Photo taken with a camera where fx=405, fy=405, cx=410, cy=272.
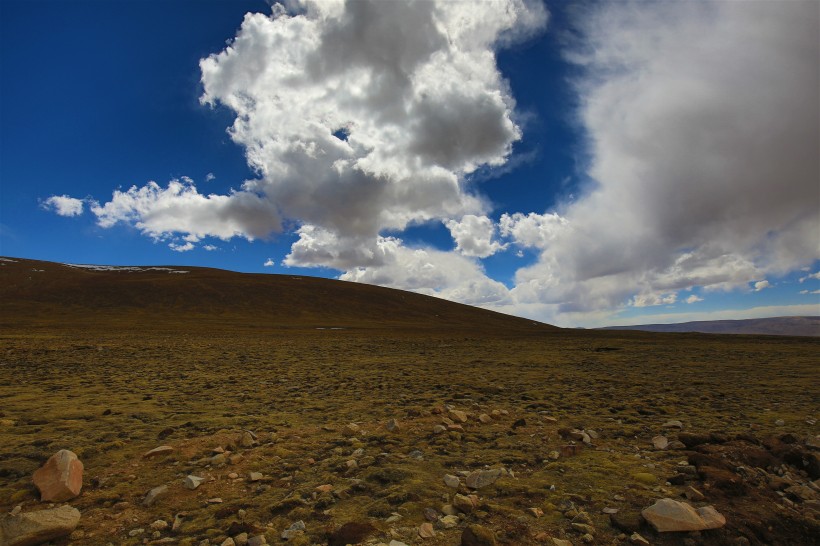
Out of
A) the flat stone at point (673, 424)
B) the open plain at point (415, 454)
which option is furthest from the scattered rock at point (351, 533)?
the flat stone at point (673, 424)

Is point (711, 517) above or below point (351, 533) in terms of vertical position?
above

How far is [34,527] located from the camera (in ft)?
13.5

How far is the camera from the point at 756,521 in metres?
4.32

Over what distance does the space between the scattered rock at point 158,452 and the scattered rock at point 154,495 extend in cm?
164

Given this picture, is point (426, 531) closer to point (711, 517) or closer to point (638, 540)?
point (638, 540)

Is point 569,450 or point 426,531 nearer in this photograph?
point 426,531

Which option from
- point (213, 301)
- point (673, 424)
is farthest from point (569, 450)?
point (213, 301)

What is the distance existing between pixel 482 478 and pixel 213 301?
141 meters

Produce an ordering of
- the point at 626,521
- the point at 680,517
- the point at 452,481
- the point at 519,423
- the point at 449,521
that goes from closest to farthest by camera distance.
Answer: the point at 680,517
the point at 626,521
the point at 449,521
the point at 452,481
the point at 519,423

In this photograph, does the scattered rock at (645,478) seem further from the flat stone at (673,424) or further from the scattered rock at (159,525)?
the scattered rock at (159,525)

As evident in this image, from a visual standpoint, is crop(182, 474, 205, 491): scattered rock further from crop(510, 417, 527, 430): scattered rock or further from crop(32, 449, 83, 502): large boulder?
crop(510, 417, 527, 430): scattered rock

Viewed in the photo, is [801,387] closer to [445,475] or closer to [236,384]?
[445,475]

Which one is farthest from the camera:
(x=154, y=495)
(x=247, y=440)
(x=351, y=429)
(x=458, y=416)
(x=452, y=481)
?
(x=458, y=416)

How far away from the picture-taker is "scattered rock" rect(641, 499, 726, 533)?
13.5 ft
